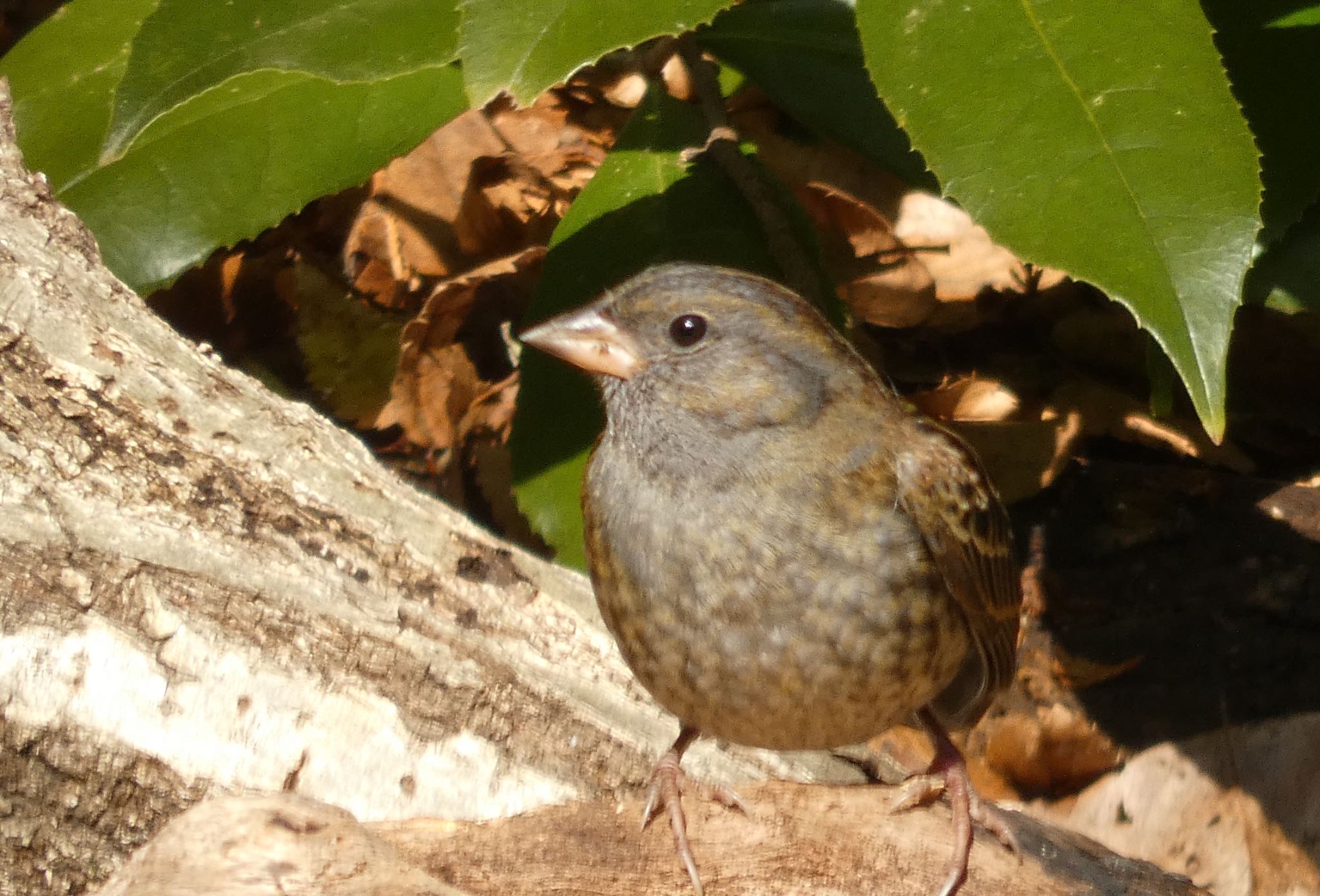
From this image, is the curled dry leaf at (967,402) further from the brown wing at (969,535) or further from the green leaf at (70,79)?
the green leaf at (70,79)

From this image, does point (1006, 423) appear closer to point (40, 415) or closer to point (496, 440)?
point (496, 440)

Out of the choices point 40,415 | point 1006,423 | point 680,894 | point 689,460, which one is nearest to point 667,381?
point 689,460

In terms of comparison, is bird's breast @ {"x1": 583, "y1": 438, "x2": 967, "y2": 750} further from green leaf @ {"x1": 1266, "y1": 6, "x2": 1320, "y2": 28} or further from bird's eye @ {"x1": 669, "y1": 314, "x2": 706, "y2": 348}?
green leaf @ {"x1": 1266, "y1": 6, "x2": 1320, "y2": 28}

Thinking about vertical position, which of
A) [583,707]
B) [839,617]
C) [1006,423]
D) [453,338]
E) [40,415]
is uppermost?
[40,415]

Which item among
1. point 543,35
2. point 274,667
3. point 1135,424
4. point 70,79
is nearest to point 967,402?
point 1135,424

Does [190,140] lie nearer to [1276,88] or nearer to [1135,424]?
[1276,88]

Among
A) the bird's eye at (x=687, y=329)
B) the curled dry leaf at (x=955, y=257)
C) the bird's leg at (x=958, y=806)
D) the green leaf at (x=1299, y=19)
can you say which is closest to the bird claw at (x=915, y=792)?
the bird's leg at (x=958, y=806)
